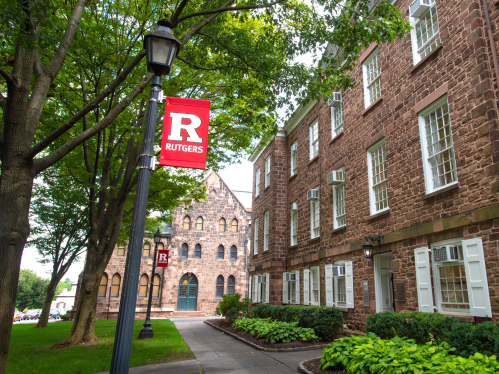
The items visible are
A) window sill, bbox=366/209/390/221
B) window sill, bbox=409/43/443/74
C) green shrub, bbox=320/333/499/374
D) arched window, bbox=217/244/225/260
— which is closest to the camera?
green shrub, bbox=320/333/499/374

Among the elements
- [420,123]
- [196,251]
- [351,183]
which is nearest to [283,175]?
[351,183]

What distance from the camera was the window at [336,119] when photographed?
576 inches

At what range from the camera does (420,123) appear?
384 inches

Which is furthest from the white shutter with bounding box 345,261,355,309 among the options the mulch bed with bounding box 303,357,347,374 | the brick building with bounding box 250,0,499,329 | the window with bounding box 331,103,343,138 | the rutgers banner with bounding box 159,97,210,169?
the rutgers banner with bounding box 159,97,210,169

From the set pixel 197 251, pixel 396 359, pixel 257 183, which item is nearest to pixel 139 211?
pixel 396 359

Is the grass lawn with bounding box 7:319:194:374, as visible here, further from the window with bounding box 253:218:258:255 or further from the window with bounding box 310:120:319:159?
the window with bounding box 253:218:258:255

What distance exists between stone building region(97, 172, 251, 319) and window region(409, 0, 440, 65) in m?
26.7

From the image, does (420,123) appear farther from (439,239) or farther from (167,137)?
(167,137)

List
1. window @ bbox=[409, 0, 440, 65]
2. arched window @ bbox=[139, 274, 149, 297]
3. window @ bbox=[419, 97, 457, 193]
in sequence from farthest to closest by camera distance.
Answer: arched window @ bbox=[139, 274, 149, 297] → window @ bbox=[409, 0, 440, 65] → window @ bbox=[419, 97, 457, 193]

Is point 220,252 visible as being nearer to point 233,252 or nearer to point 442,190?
point 233,252

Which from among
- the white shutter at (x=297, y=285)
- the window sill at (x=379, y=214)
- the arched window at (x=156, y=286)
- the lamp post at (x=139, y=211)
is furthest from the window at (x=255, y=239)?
the lamp post at (x=139, y=211)

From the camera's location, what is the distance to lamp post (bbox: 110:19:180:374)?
3.87m

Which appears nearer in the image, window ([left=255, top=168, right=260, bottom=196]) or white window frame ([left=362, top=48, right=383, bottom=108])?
white window frame ([left=362, top=48, right=383, bottom=108])

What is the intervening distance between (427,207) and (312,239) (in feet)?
22.8
